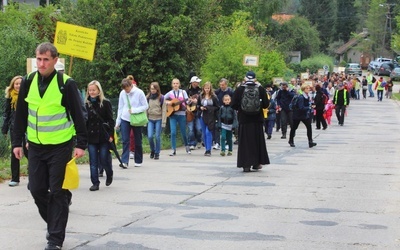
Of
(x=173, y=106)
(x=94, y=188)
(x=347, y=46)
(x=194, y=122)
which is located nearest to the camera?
(x=94, y=188)

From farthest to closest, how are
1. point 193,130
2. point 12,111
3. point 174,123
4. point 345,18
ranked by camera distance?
1. point 345,18
2. point 193,130
3. point 174,123
4. point 12,111

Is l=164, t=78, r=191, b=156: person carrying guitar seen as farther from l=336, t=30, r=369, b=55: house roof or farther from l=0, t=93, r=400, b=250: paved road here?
l=336, t=30, r=369, b=55: house roof

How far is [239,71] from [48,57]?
22.8m

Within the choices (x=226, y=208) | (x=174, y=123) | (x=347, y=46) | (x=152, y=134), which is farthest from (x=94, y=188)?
(x=347, y=46)

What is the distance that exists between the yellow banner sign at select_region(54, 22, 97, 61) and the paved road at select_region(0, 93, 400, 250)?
221 centimetres

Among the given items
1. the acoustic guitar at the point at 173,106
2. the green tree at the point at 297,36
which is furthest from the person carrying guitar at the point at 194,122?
the green tree at the point at 297,36

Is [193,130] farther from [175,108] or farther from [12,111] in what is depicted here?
Result: [12,111]

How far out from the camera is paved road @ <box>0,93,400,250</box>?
7.89m

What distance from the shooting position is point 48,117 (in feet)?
23.4

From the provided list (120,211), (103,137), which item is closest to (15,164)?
(103,137)

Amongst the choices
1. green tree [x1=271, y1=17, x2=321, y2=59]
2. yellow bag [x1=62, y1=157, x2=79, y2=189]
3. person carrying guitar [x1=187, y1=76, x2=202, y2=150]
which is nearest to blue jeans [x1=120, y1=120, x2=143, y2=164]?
person carrying guitar [x1=187, y1=76, x2=202, y2=150]

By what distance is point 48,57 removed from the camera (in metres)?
7.00

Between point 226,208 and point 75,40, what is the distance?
613 cm

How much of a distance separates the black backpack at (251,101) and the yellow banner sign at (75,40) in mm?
3194
